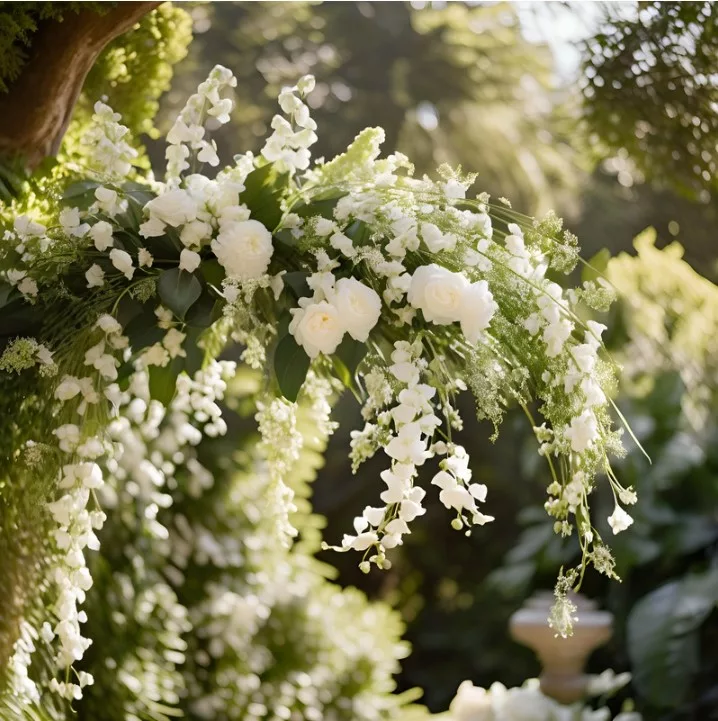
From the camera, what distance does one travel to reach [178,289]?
4.60ft

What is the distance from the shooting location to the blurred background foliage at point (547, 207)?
107 inches

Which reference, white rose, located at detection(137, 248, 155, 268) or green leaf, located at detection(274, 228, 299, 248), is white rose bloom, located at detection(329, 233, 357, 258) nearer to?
green leaf, located at detection(274, 228, 299, 248)

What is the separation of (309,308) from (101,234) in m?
0.34

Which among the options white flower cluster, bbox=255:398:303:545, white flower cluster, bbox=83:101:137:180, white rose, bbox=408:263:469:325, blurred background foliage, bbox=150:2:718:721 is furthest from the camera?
blurred background foliage, bbox=150:2:718:721

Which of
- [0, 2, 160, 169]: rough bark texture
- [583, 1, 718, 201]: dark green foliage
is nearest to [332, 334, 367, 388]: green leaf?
[0, 2, 160, 169]: rough bark texture

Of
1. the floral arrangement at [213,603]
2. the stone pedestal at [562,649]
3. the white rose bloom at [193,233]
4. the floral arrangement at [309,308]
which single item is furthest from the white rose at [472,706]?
the white rose bloom at [193,233]

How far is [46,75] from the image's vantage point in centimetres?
177

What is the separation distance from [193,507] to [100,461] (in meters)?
0.60

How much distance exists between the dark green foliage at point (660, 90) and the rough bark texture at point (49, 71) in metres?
1.42

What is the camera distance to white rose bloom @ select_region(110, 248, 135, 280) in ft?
4.54

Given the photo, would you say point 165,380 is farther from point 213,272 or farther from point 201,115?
point 201,115

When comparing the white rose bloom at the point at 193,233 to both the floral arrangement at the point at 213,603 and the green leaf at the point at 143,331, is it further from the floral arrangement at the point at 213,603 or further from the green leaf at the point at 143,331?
the floral arrangement at the point at 213,603

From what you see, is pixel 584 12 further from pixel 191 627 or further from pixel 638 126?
pixel 191 627

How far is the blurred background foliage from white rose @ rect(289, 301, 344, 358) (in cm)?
168
